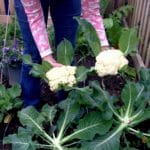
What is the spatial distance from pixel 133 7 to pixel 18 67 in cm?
148

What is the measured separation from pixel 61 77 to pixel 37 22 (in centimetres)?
33

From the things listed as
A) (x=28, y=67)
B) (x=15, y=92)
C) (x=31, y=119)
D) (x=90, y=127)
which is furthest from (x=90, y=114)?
(x=15, y=92)

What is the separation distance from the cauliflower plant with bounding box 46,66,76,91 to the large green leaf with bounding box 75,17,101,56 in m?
0.16

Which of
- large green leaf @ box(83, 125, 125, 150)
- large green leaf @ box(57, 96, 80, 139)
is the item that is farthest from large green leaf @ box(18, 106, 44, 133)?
large green leaf @ box(83, 125, 125, 150)

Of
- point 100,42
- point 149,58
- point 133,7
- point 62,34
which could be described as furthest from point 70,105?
point 133,7

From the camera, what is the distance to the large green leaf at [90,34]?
6.19ft

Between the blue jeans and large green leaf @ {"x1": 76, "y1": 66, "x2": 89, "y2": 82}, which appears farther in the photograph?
the blue jeans

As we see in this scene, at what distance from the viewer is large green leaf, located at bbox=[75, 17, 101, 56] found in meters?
1.89

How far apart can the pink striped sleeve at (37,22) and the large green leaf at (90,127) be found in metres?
0.39

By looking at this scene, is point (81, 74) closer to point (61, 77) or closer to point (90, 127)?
point (61, 77)

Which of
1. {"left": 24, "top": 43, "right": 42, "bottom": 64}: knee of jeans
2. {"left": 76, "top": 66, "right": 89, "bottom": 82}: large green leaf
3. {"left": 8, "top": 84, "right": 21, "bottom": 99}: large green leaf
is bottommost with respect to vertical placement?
{"left": 8, "top": 84, "right": 21, "bottom": 99}: large green leaf

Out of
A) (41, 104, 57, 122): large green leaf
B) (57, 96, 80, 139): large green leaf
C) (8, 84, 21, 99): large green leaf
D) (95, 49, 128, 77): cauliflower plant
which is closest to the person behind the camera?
(95, 49, 128, 77): cauliflower plant

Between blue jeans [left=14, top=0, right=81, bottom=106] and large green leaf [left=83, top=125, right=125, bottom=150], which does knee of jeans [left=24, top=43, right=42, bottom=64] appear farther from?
large green leaf [left=83, top=125, right=125, bottom=150]

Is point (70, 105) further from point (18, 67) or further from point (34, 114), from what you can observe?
point (18, 67)
